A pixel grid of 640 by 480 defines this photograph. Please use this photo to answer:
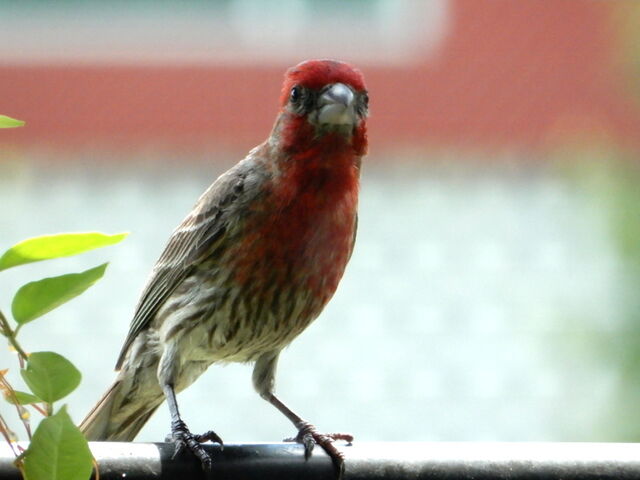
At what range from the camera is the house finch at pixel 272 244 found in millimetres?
3100

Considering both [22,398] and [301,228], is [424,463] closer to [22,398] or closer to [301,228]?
[22,398]

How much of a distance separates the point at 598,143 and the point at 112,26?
7.13 m

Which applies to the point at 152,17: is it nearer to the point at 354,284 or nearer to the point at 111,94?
the point at 111,94

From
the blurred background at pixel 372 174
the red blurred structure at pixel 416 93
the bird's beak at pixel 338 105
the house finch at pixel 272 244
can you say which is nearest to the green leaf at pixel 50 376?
the house finch at pixel 272 244

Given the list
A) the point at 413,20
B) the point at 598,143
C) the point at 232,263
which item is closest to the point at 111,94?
the point at 413,20

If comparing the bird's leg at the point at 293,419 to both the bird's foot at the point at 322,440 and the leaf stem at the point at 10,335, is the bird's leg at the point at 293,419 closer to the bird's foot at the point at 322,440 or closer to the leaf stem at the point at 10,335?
the bird's foot at the point at 322,440

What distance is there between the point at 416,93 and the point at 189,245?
9.18 m

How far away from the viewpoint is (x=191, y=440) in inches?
109

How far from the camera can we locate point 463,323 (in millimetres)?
10648

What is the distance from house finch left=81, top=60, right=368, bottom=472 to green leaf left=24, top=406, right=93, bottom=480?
1426 millimetres

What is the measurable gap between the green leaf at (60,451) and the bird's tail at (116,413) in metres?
2.07

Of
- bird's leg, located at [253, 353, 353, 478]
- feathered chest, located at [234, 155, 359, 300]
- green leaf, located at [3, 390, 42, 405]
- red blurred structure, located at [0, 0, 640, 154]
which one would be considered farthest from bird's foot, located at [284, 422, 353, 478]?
red blurred structure, located at [0, 0, 640, 154]

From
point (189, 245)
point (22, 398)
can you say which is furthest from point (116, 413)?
point (22, 398)

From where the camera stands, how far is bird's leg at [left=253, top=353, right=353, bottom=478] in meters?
2.56
